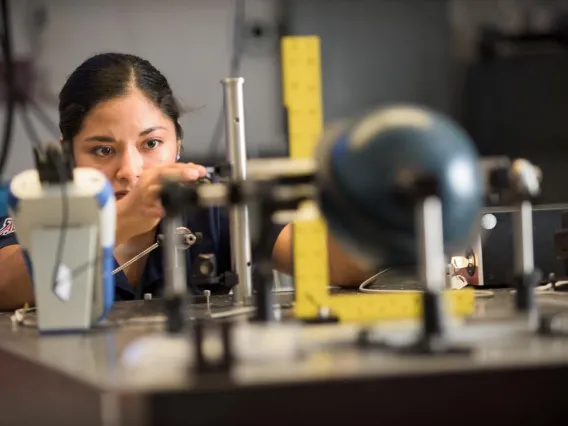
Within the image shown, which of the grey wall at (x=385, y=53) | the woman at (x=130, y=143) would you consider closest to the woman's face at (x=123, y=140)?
the woman at (x=130, y=143)

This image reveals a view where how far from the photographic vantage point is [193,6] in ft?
10.2

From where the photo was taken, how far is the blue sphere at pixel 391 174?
2.78ft

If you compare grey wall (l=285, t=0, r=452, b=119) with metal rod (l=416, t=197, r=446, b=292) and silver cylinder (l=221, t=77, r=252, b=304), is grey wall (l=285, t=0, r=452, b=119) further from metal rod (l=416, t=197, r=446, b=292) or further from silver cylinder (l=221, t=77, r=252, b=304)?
metal rod (l=416, t=197, r=446, b=292)

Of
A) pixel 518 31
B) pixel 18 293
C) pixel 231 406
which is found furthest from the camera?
pixel 518 31

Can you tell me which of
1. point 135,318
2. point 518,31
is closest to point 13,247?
point 135,318

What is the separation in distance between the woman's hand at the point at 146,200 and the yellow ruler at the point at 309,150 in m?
0.21

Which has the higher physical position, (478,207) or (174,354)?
(478,207)

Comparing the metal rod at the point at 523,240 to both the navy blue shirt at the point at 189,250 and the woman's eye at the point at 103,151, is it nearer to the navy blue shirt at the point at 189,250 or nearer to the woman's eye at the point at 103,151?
the navy blue shirt at the point at 189,250

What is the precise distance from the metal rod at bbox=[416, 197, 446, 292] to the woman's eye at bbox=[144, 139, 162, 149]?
1067 mm

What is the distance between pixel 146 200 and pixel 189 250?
545 millimetres

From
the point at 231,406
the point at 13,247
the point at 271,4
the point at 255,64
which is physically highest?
the point at 271,4

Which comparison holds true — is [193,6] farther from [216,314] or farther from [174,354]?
[174,354]

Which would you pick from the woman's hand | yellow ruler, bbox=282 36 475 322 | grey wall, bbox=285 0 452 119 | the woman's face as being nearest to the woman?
the woman's face

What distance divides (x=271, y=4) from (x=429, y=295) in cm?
238
